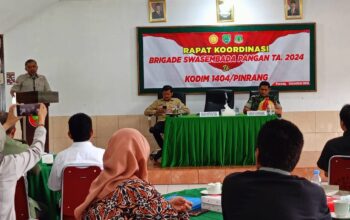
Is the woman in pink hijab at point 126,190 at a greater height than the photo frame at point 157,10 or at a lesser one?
lesser

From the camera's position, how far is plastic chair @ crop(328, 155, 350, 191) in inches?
120

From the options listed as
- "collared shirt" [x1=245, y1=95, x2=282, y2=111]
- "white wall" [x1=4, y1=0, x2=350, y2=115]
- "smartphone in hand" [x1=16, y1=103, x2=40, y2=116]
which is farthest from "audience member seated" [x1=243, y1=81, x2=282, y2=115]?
"smartphone in hand" [x1=16, y1=103, x2=40, y2=116]

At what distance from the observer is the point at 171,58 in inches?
334

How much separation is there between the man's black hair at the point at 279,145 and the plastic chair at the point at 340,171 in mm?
1484

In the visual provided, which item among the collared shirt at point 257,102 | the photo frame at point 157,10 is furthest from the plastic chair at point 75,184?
the photo frame at point 157,10

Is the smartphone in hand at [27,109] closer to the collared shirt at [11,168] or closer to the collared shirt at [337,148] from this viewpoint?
the collared shirt at [11,168]

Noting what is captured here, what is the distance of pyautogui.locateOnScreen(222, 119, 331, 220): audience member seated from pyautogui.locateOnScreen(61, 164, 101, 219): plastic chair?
174 cm

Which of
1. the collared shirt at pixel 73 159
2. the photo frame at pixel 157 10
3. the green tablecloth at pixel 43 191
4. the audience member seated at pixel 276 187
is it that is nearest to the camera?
the audience member seated at pixel 276 187

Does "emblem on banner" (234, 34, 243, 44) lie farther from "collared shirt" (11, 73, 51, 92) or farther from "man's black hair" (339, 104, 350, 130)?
"man's black hair" (339, 104, 350, 130)

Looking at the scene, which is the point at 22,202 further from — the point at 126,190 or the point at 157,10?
the point at 157,10

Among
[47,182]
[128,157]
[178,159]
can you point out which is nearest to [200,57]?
[178,159]

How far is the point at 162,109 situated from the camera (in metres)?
7.46

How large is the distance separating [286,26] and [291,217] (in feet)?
23.4

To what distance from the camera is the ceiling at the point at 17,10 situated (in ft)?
23.5
